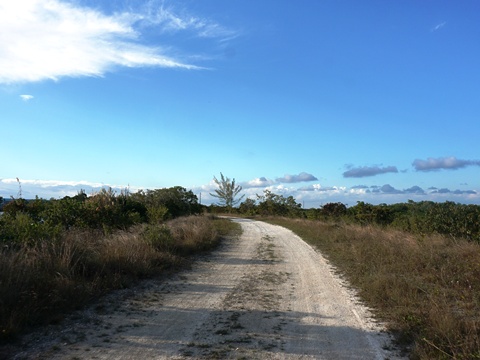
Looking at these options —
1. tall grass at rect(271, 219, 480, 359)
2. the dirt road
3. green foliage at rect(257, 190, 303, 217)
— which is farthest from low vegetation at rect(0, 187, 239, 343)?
green foliage at rect(257, 190, 303, 217)

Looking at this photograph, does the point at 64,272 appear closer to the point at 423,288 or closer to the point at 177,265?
the point at 177,265

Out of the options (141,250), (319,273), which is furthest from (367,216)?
(141,250)

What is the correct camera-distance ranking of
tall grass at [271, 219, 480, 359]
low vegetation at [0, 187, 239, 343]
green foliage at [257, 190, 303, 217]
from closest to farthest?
tall grass at [271, 219, 480, 359] → low vegetation at [0, 187, 239, 343] → green foliage at [257, 190, 303, 217]

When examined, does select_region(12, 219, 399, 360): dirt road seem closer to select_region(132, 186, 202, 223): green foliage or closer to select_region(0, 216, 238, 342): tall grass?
select_region(0, 216, 238, 342): tall grass

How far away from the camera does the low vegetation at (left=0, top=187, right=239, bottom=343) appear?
19.6 ft

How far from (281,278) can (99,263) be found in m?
4.91

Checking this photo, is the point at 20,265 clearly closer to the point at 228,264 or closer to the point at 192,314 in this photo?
the point at 192,314

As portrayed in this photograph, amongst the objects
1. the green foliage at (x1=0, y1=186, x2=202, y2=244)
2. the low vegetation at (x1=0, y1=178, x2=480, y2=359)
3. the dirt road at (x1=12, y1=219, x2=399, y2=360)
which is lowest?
the dirt road at (x1=12, y1=219, x2=399, y2=360)

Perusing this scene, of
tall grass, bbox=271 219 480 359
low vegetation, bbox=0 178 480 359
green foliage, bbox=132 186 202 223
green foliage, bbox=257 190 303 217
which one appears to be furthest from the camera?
green foliage, bbox=257 190 303 217

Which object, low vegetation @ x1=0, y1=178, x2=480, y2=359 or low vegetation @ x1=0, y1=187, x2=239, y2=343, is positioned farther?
low vegetation @ x1=0, y1=187, x2=239, y2=343

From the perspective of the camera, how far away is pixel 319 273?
38.2ft

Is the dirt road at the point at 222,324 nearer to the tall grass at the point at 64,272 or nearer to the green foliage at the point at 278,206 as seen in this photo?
the tall grass at the point at 64,272

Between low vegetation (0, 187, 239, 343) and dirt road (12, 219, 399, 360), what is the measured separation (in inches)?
19.2

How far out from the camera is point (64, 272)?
7363 millimetres
